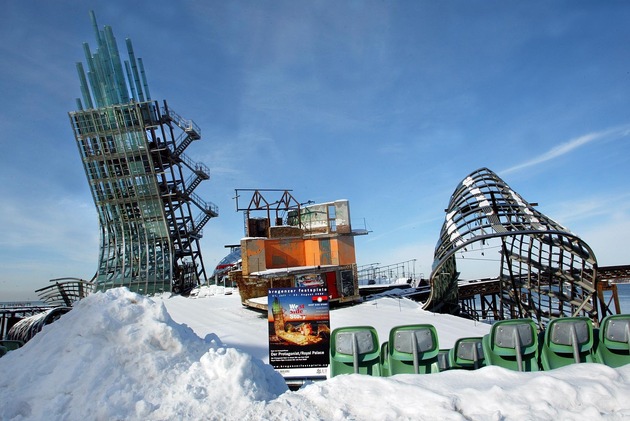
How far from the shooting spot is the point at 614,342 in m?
5.96

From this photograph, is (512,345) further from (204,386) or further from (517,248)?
(517,248)

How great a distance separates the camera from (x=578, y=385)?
14.4 feet

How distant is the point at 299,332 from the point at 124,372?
3.13 metres

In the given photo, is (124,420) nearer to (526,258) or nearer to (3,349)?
(3,349)

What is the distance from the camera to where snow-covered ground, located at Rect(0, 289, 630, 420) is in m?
4.07

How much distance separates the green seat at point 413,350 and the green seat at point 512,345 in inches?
30.9

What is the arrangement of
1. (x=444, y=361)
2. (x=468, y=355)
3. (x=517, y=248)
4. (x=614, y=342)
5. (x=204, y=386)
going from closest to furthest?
1. (x=204, y=386)
2. (x=614, y=342)
3. (x=468, y=355)
4. (x=444, y=361)
5. (x=517, y=248)

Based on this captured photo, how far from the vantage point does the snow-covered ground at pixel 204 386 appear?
4.07 m

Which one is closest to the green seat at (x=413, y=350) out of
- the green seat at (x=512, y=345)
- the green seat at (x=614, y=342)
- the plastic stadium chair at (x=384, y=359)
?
the plastic stadium chair at (x=384, y=359)

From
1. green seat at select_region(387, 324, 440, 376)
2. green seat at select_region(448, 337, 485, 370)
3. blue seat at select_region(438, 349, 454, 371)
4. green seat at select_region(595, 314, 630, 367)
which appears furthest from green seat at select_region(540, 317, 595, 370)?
green seat at select_region(387, 324, 440, 376)

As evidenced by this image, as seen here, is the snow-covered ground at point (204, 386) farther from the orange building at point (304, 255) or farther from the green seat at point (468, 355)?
the orange building at point (304, 255)

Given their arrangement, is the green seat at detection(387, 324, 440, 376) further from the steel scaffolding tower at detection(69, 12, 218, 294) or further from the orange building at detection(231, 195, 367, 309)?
the steel scaffolding tower at detection(69, 12, 218, 294)

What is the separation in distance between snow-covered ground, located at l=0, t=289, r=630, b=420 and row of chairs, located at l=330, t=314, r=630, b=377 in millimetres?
954

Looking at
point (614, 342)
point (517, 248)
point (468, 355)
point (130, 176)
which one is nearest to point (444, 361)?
point (468, 355)
